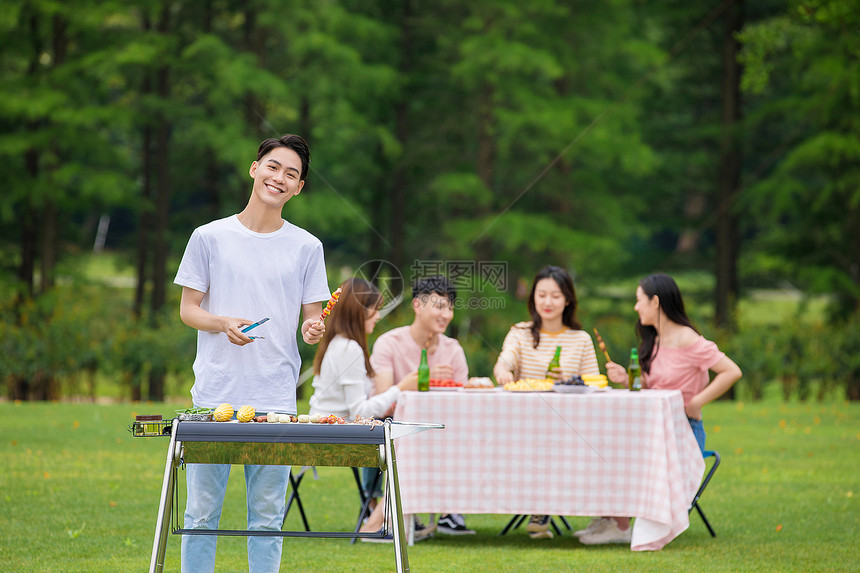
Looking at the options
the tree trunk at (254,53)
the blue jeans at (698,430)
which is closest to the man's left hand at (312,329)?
the blue jeans at (698,430)

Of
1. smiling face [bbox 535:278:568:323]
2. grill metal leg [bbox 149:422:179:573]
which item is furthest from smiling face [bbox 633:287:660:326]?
grill metal leg [bbox 149:422:179:573]

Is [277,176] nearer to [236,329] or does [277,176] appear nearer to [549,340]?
[236,329]

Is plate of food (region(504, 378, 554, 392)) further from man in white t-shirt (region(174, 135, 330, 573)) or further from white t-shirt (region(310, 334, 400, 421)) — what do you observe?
man in white t-shirt (region(174, 135, 330, 573))

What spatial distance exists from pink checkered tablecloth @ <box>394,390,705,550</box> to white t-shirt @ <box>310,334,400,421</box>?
218mm

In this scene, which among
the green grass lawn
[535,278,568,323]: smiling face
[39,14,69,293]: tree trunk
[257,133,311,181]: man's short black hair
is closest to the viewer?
[257,133,311,181]: man's short black hair

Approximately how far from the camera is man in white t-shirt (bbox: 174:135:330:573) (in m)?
3.17

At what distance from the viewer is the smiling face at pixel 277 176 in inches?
126

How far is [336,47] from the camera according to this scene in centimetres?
1426

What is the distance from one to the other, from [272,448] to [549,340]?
8.58 ft

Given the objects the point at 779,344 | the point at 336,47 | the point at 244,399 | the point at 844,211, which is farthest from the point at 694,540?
the point at 844,211

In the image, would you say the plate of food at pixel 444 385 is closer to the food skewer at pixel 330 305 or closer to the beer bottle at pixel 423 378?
the beer bottle at pixel 423 378

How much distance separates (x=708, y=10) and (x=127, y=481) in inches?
510

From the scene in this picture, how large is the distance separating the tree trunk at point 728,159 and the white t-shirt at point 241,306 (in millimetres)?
13158

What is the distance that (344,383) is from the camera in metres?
4.85
